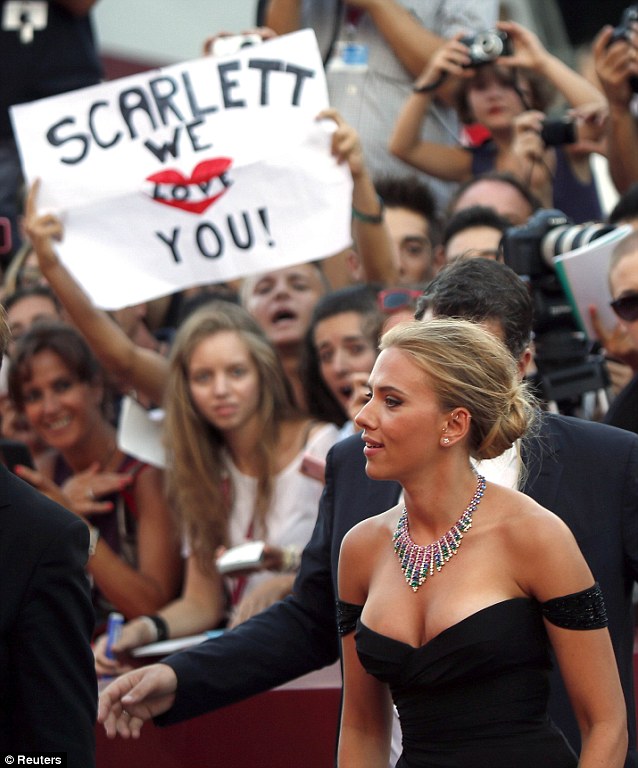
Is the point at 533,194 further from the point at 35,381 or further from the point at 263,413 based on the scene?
the point at 35,381

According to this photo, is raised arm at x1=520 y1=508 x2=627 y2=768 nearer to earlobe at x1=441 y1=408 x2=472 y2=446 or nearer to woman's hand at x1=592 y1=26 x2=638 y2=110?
earlobe at x1=441 y1=408 x2=472 y2=446

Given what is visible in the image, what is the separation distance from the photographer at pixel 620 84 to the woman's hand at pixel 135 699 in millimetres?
2800

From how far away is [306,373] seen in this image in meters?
4.49

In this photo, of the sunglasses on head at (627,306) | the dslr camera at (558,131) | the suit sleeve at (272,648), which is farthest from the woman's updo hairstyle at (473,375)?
the dslr camera at (558,131)

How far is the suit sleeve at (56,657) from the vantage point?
205cm

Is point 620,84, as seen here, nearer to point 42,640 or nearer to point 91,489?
point 91,489

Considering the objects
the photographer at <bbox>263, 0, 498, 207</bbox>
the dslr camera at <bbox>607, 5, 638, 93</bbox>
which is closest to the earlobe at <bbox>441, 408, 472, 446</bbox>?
the dslr camera at <bbox>607, 5, 638, 93</bbox>

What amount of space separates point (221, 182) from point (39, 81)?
1862 mm

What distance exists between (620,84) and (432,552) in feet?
9.12

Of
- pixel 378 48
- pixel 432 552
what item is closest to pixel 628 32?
pixel 378 48

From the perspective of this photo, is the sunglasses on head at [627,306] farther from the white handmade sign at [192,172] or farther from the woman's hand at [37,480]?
the woman's hand at [37,480]

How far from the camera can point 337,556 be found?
8.20ft

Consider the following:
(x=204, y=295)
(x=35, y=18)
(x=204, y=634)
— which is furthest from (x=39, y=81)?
(x=204, y=634)

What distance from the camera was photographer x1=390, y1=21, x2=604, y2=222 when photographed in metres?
4.93
